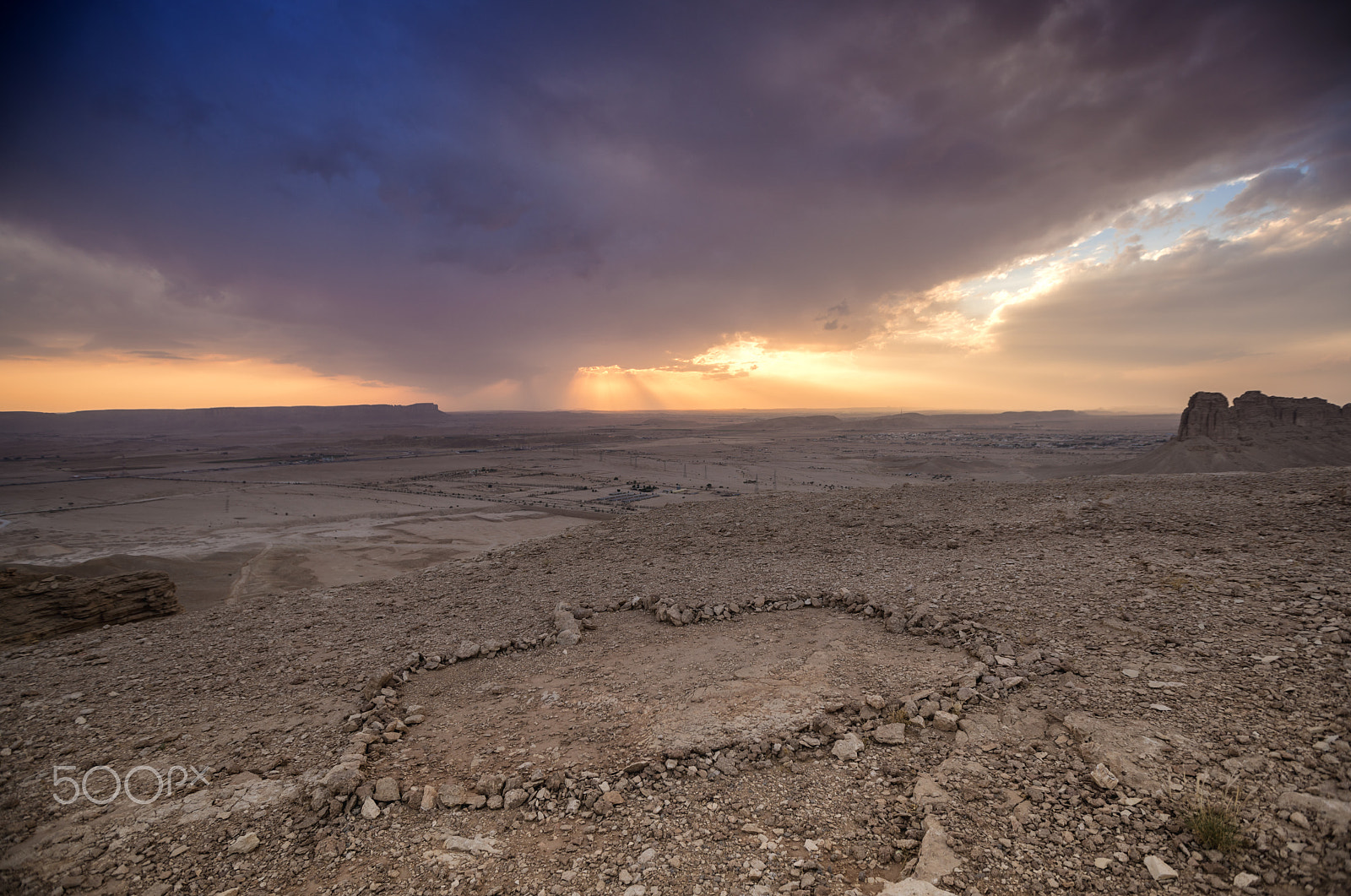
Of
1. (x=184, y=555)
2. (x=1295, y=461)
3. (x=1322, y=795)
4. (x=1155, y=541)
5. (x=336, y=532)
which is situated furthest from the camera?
(x=1295, y=461)

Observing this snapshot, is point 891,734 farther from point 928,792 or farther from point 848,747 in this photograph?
point 928,792

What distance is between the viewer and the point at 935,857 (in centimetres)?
406

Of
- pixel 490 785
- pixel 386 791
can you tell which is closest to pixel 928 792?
pixel 490 785

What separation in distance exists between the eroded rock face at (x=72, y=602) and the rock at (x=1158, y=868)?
16990 mm

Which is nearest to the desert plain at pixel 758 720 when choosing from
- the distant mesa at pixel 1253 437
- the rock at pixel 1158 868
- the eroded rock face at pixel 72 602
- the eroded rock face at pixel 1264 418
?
the rock at pixel 1158 868

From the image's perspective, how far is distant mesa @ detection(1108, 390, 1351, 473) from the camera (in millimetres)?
37312

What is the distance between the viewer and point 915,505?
1587 centimetres

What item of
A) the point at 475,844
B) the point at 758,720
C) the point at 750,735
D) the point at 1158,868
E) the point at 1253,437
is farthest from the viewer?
the point at 1253,437

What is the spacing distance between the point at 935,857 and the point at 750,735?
207 centimetres

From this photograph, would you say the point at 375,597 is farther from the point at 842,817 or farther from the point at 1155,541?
the point at 1155,541

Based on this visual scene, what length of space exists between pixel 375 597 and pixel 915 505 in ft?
48.1

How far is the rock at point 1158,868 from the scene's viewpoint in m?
3.60

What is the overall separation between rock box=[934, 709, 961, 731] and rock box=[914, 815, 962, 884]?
1517mm

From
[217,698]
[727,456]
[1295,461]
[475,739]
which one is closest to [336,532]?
[217,698]
